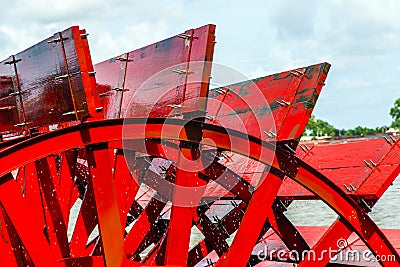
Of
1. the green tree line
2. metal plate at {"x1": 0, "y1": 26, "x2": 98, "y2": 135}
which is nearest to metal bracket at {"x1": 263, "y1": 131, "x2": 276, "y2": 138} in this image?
metal plate at {"x1": 0, "y1": 26, "x2": 98, "y2": 135}

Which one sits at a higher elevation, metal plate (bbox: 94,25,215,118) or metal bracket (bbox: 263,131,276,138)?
metal plate (bbox: 94,25,215,118)

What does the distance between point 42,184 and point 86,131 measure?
4.18 ft

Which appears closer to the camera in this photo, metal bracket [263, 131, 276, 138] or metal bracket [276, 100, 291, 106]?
metal bracket [263, 131, 276, 138]

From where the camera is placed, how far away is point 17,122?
14.8 feet

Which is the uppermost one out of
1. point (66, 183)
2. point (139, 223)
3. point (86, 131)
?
point (66, 183)

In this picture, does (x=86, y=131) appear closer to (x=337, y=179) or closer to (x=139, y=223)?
(x=139, y=223)

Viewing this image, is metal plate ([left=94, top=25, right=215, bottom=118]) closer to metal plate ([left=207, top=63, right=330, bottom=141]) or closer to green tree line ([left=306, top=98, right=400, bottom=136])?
metal plate ([left=207, top=63, right=330, bottom=141])

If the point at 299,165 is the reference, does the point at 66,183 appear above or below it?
above

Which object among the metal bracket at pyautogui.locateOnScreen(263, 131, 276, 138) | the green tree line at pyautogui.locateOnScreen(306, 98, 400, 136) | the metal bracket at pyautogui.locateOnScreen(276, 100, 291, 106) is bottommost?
the metal bracket at pyautogui.locateOnScreen(263, 131, 276, 138)

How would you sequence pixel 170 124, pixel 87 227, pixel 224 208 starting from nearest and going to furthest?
pixel 170 124, pixel 87 227, pixel 224 208

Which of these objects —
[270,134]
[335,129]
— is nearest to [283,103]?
[270,134]

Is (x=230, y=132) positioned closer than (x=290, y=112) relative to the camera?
Yes

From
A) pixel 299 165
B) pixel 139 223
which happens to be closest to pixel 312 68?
pixel 299 165

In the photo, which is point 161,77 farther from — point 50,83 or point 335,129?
point 335,129
